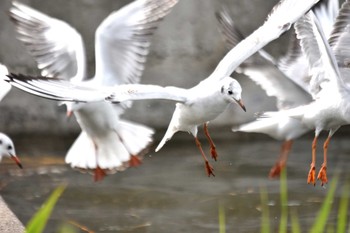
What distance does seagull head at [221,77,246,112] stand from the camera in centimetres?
516

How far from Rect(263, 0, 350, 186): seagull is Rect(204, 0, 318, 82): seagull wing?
0.60 feet

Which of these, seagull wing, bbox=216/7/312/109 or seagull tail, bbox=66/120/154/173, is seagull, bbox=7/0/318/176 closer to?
seagull tail, bbox=66/120/154/173

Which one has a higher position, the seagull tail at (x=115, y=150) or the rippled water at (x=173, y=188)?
the seagull tail at (x=115, y=150)

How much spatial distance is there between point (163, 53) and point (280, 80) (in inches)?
115

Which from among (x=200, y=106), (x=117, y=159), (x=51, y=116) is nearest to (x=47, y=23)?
(x=117, y=159)

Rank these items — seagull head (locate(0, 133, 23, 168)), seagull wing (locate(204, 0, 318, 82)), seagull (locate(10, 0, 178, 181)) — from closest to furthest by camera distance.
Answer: seagull wing (locate(204, 0, 318, 82))
seagull head (locate(0, 133, 23, 168))
seagull (locate(10, 0, 178, 181))

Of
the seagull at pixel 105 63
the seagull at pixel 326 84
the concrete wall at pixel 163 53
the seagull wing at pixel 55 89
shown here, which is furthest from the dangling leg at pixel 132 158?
the concrete wall at pixel 163 53

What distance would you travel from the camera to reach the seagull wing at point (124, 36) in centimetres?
661

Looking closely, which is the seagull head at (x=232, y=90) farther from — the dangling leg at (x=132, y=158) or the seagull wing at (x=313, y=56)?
the dangling leg at (x=132, y=158)

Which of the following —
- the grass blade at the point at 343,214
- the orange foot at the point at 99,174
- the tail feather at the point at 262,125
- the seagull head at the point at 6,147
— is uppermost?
the grass blade at the point at 343,214

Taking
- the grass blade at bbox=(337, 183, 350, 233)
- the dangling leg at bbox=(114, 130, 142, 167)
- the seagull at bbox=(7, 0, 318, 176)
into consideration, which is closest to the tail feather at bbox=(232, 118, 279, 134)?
the dangling leg at bbox=(114, 130, 142, 167)

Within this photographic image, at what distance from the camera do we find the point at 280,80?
723cm

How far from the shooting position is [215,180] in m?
7.67

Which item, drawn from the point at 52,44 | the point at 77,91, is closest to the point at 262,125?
the point at 52,44
